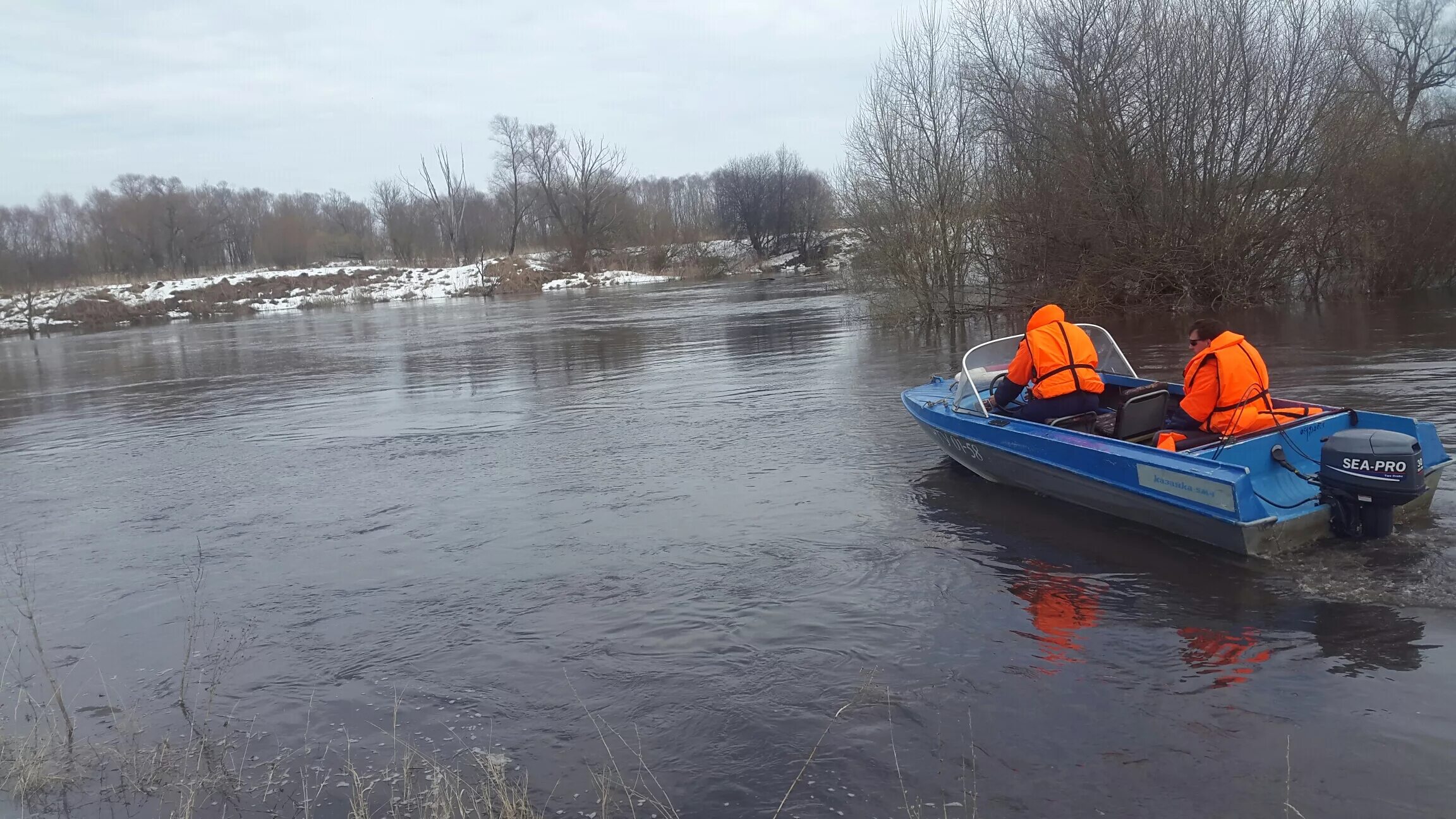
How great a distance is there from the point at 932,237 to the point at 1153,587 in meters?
17.9

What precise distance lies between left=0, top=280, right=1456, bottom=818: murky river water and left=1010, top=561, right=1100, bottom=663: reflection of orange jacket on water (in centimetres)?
3

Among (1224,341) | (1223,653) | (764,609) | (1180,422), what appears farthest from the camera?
(1180,422)

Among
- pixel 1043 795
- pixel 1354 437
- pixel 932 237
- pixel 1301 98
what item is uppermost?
pixel 1301 98

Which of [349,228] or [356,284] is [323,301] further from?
[349,228]

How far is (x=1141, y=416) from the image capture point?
7090 mm

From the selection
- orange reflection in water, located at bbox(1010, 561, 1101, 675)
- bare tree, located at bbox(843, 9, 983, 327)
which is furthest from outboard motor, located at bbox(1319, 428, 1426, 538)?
bare tree, located at bbox(843, 9, 983, 327)

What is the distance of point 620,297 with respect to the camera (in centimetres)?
4531

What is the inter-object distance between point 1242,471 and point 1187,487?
14.5 inches

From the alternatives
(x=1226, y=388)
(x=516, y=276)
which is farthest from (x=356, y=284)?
(x=1226, y=388)

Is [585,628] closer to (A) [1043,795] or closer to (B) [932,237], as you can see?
(A) [1043,795]

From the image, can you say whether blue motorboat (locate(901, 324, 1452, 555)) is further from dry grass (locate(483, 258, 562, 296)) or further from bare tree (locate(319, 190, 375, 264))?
bare tree (locate(319, 190, 375, 264))

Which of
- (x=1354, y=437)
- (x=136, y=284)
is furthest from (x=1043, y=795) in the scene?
(x=136, y=284)

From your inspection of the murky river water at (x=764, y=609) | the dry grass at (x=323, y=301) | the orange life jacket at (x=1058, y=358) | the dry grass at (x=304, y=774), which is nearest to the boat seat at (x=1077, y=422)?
the orange life jacket at (x=1058, y=358)

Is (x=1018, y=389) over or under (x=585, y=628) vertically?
over
